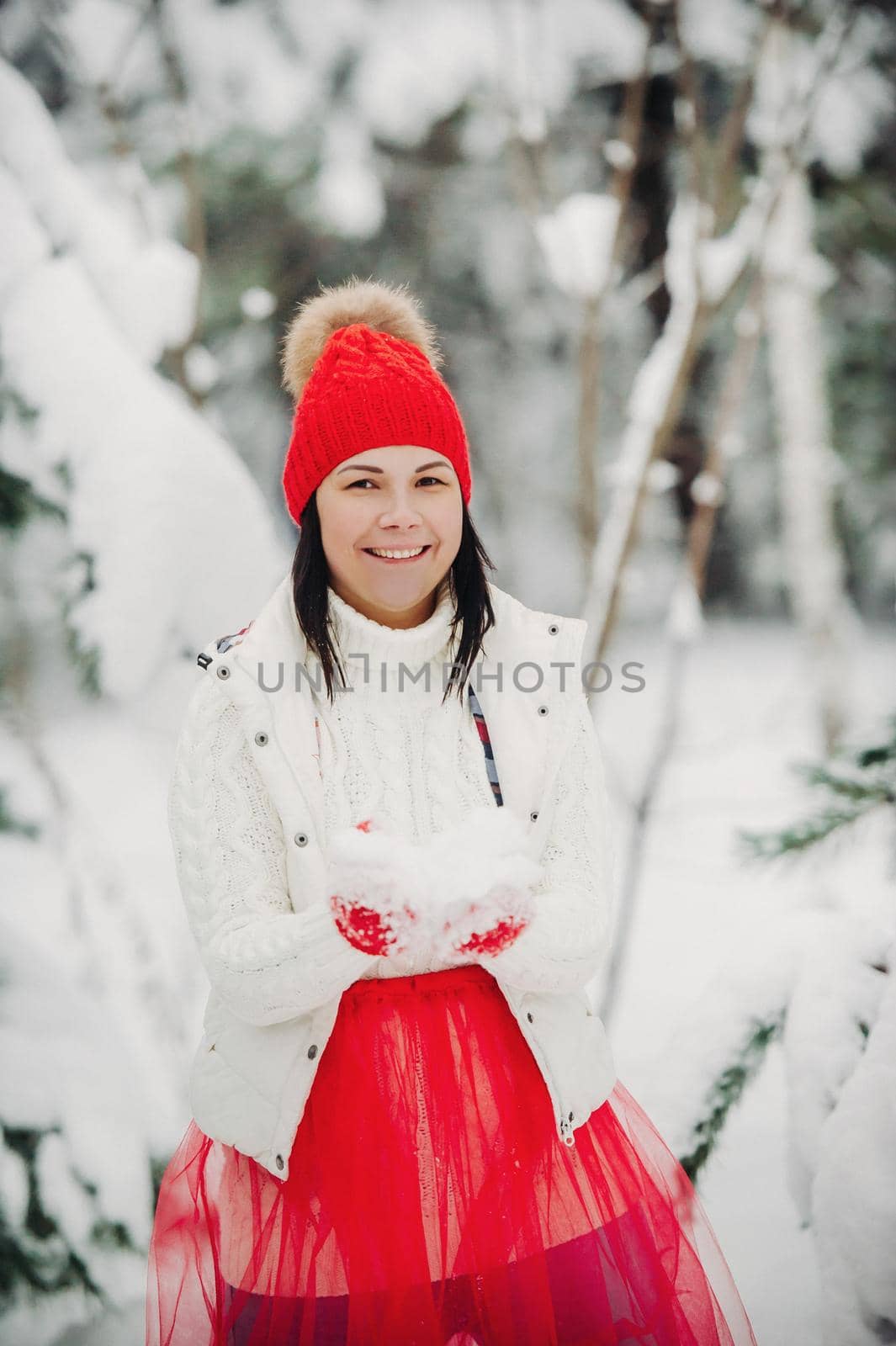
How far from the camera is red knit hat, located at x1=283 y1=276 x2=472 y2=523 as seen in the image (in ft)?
3.70

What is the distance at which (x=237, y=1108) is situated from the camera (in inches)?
42.6

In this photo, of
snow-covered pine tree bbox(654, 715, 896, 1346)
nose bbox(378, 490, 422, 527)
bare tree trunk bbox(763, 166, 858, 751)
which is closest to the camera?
nose bbox(378, 490, 422, 527)

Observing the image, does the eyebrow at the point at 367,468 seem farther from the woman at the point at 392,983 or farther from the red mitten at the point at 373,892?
the red mitten at the point at 373,892

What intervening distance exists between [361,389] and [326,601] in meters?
0.28

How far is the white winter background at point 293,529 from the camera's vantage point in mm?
1598

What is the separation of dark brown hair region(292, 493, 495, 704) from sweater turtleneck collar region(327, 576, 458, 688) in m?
0.01

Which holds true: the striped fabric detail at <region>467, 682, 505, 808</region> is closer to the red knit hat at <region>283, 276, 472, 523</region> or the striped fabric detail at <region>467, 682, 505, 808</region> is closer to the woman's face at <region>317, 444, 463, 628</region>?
the woman's face at <region>317, 444, 463, 628</region>

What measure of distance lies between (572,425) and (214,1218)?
→ 566cm

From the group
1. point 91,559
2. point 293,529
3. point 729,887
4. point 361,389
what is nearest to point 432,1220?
point 361,389

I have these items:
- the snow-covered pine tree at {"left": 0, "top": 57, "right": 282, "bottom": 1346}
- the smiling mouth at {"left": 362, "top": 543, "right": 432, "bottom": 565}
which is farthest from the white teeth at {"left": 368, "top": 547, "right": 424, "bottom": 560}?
the snow-covered pine tree at {"left": 0, "top": 57, "right": 282, "bottom": 1346}

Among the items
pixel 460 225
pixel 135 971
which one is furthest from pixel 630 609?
pixel 135 971

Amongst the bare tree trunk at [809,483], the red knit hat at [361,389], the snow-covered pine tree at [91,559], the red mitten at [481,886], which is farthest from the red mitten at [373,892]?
the bare tree trunk at [809,483]
